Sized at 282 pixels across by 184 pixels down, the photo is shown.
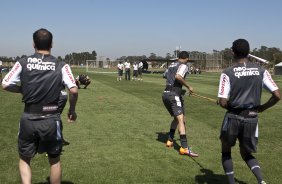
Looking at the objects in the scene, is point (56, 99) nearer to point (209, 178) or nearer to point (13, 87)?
point (13, 87)

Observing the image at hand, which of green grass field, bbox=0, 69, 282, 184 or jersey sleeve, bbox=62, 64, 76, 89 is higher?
jersey sleeve, bbox=62, 64, 76, 89

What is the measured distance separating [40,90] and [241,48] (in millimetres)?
2792

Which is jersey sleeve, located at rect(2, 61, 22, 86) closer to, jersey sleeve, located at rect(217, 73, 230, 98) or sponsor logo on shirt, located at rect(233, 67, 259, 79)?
jersey sleeve, located at rect(217, 73, 230, 98)

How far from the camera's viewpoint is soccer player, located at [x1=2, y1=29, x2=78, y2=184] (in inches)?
199

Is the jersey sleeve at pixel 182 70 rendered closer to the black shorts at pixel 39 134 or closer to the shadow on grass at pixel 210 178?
the shadow on grass at pixel 210 178

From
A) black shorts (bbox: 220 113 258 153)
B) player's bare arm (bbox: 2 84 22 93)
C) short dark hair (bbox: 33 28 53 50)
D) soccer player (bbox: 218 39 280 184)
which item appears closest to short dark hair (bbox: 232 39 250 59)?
soccer player (bbox: 218 39 280 184)

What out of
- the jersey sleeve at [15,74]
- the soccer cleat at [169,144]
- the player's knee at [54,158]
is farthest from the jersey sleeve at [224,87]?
the soccer cleat at [169,144]

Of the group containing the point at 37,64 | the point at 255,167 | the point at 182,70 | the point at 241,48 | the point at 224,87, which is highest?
the point at 241,48

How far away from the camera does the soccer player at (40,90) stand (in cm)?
506

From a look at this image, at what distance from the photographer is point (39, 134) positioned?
5.13 meters

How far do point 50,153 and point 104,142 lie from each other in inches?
172

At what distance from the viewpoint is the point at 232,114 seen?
5902 millimetres

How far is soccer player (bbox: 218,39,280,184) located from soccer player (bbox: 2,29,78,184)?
216cm

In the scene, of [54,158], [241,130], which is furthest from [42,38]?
[241,130]
